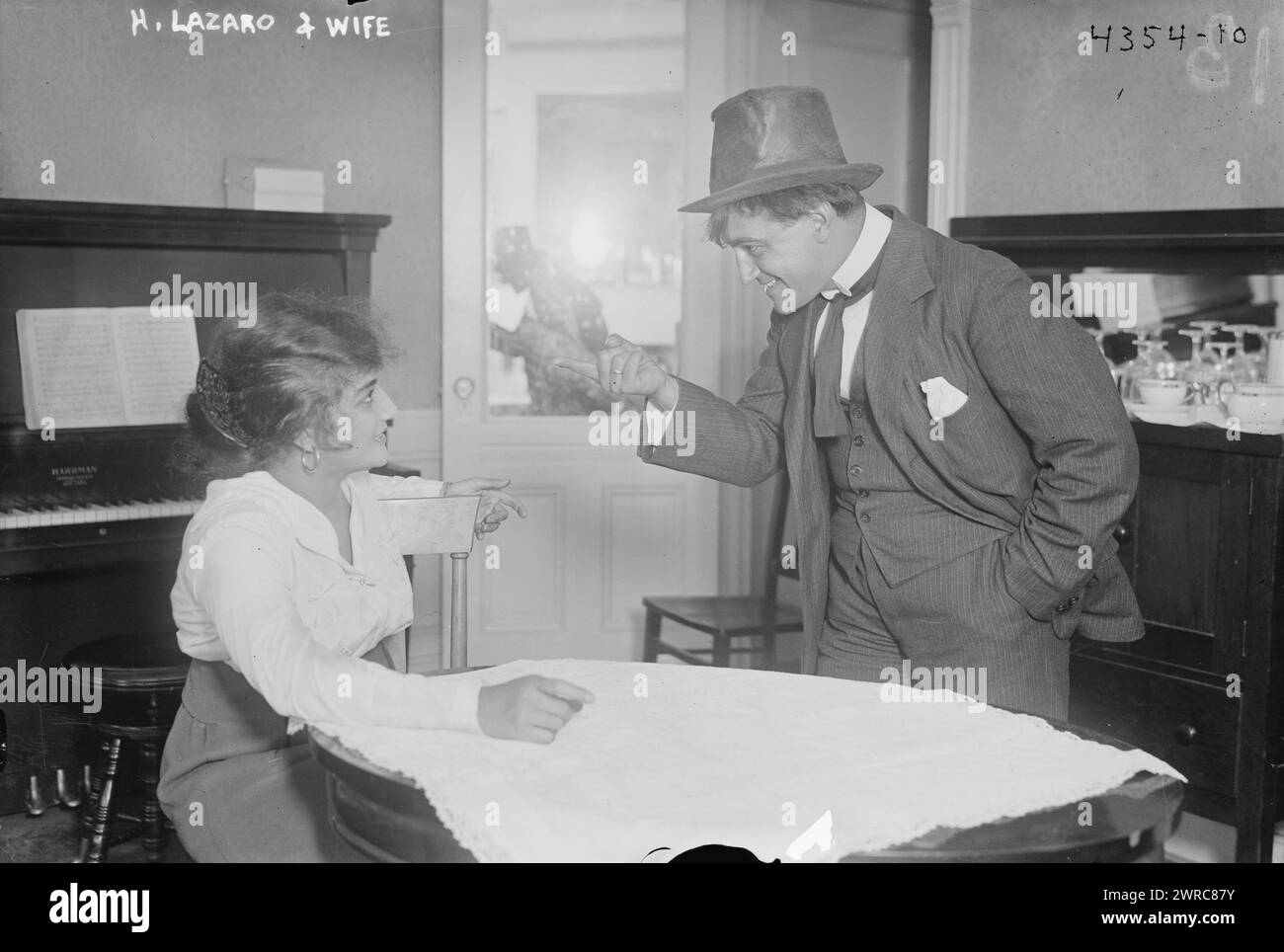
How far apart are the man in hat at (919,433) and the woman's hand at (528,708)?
0.73 meters

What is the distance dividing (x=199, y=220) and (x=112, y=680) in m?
1.44

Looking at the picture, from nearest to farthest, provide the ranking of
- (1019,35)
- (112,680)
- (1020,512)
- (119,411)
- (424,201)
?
(1020,512), (112,680), (119,411), (1019,35), (424,201)

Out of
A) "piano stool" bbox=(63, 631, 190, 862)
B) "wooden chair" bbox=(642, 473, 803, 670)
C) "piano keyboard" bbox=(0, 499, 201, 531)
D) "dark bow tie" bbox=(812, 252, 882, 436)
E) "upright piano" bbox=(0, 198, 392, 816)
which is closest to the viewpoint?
"dark bow tie" bbox=(812, 252, 882, 436)

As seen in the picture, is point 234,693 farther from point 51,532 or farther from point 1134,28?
point 1134,28

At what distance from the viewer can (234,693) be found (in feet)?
7.23

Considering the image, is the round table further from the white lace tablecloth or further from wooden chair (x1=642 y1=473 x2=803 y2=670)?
wooden chair (x1=642 y1=473 x2=803 y2=670)

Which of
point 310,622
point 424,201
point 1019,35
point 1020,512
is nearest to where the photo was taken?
point 310,622

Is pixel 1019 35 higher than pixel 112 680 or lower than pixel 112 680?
higher

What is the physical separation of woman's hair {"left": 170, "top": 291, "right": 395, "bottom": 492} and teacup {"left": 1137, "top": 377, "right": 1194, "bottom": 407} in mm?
2098

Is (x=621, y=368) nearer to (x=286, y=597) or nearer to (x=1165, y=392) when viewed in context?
(x=286, y=597)

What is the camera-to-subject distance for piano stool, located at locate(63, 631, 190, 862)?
3336mm

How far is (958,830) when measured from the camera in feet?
5.04

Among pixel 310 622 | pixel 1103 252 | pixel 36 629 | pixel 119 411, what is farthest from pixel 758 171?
pixel 36 629

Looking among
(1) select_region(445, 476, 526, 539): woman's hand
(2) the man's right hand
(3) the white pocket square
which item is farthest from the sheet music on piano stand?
(3) the white pocket square
